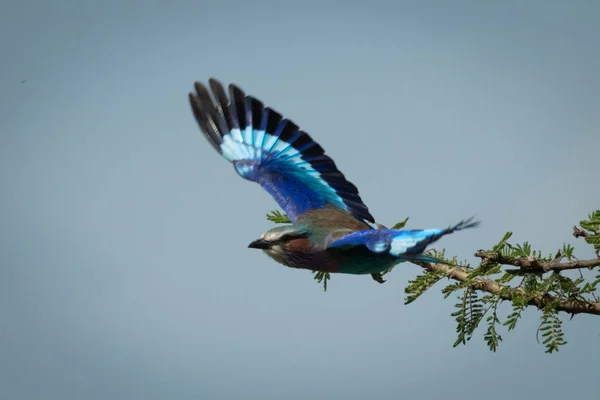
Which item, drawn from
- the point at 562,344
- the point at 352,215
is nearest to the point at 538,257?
the point at 562,344

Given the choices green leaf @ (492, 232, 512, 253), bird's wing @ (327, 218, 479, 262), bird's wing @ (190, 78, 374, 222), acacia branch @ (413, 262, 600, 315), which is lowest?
acacia branch @ (413, 262, 600, 315)

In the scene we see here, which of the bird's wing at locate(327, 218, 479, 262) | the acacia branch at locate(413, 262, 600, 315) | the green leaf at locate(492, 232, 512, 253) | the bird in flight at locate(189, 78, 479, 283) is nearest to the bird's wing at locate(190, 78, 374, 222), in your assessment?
the bird in flight at locate(189, 78, 479, 283)

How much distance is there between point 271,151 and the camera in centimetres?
634

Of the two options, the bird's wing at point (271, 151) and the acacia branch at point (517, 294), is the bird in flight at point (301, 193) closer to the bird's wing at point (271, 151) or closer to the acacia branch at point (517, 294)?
the bird's wing at point (271, 151)

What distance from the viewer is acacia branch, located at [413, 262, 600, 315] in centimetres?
350

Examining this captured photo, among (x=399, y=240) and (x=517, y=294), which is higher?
(x=399, y=240)

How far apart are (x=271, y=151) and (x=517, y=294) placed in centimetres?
313

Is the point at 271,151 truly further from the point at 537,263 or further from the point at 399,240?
the point at 537,263

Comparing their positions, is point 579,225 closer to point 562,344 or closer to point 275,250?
point 562,344

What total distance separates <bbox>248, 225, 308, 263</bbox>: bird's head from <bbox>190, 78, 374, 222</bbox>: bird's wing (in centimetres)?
71

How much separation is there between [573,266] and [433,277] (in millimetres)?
914

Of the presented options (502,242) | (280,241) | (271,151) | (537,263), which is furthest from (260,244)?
(537,263)

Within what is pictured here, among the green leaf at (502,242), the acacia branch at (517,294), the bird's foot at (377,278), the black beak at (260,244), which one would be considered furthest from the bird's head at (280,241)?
the green leaf at (502,242)

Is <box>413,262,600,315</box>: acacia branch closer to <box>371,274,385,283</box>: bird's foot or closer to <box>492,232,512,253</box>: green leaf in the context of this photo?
<box>492,232,512,253</box>: green leaf
